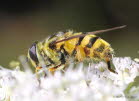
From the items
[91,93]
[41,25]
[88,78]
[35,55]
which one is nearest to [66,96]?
[91,93]

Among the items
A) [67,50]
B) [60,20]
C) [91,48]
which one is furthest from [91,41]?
[60,20]

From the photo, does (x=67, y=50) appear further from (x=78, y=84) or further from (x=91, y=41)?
(x=78, y=84)

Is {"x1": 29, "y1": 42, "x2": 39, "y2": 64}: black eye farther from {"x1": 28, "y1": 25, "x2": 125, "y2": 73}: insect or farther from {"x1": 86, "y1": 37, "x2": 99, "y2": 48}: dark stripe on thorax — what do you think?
{"x1": 86, "y1": 37, "x2": 99, "y2": 48}: dark stripe on thorax

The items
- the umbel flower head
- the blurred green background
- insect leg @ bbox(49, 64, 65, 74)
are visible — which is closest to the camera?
the umbel flower head

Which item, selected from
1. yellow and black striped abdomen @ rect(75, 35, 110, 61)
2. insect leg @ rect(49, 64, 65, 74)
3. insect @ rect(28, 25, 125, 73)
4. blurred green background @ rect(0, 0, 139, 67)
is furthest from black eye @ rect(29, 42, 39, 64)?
blurred green background @ rect(0, 0, 139, 67)

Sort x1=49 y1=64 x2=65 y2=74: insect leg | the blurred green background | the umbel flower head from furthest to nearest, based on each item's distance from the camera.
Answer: the blurred green background → x1=49 y1=64 x2=65 y2=74: insect leg → the umbel flower head

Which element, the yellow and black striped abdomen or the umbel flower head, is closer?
the umbel flower head
